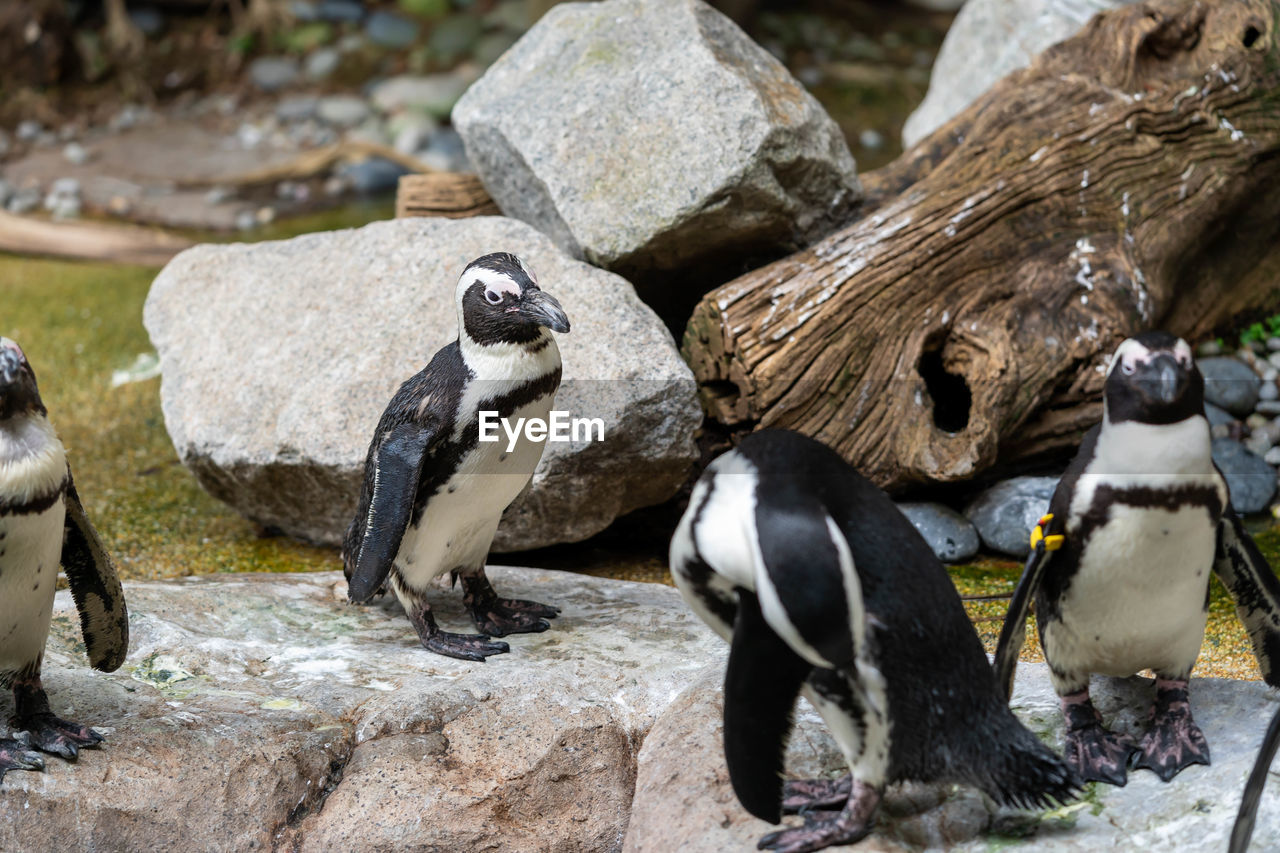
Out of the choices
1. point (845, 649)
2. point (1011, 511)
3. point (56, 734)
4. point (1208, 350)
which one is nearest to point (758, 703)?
point (845, 649)

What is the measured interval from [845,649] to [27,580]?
5.45 ft

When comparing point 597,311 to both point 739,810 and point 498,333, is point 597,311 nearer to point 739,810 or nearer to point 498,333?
point 498,333

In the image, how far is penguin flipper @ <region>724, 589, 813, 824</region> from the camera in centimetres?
219

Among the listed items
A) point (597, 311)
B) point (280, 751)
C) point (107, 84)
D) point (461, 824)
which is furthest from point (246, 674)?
point (107, 84)

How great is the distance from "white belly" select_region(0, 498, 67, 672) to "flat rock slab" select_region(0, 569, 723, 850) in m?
0.25

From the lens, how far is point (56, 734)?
2.71 metres

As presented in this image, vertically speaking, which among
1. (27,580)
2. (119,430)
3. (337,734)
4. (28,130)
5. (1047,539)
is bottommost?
(28,130)

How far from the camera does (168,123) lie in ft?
33.2

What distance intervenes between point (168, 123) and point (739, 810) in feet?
30.1

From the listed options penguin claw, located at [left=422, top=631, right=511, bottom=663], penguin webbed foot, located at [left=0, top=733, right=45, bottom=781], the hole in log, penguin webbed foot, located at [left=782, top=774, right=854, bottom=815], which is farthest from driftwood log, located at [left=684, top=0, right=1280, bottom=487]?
penguin webbed foot, located at [left=0, top=733, right=45, bottom=781]

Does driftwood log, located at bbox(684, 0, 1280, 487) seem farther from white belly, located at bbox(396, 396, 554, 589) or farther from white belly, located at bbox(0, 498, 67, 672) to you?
white belly, located at bbox(0, 498, 67, 672)

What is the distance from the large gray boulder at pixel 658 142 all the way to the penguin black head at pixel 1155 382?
2291 mm

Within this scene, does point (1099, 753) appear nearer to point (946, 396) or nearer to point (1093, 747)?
point (1093, 747)

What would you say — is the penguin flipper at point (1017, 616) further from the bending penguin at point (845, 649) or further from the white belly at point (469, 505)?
the white belly at point (469, 505)
